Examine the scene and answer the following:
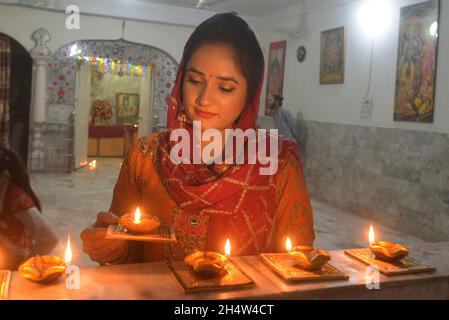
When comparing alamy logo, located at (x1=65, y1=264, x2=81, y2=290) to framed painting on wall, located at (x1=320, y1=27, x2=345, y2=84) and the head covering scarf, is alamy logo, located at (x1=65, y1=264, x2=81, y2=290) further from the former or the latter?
framed painting on wall, located at (x1=320, y1=27, x2=345, y2=84)

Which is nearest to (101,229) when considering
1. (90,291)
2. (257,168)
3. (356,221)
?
(90,291)

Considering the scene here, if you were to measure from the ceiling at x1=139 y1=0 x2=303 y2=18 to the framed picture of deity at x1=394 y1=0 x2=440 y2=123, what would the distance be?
2655mm

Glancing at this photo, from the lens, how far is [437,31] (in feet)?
16.5

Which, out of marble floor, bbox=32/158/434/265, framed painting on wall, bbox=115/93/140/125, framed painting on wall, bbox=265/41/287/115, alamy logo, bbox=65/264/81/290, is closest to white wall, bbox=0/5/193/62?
framed painting on wall, bbox=265/41/287/115

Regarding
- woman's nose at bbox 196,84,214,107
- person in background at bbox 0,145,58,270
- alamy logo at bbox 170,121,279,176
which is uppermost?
woman's nose at bbox 196,84,214,107

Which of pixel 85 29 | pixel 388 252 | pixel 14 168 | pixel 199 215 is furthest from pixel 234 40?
pixel 85 29

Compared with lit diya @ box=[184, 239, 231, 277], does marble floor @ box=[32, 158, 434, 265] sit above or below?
below

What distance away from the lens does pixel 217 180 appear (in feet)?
5.09

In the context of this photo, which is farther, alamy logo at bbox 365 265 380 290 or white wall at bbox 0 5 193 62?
white wall at bbox 0 5 193 62

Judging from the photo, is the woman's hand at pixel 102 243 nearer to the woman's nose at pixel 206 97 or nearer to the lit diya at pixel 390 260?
the woman's nose at pixel 206 97

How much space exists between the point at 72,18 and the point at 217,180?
7673mm

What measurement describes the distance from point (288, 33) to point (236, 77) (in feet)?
22.6

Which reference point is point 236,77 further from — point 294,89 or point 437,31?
point 294,89

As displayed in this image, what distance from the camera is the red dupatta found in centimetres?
156
